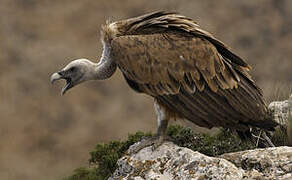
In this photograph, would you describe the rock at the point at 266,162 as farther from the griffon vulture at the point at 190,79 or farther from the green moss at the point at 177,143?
the green moss at the point at 177,143

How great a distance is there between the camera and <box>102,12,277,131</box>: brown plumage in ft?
20.9

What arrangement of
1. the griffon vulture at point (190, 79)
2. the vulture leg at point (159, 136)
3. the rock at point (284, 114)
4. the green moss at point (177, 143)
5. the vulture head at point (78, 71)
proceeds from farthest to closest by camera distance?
the rock at point (284, 114), the vulture head at point (78, 71), the green moss at point (177, 143), the vulture leg at point (159, 136), the griffon vulture at point (190, 79)

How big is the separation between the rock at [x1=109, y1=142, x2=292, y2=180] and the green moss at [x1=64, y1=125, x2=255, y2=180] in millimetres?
923

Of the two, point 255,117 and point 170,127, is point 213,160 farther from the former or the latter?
point 170,127

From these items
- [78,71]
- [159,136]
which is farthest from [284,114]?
[78,71]

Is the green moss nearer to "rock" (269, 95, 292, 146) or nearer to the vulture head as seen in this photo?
"rock" (269, 95, 292, 146)

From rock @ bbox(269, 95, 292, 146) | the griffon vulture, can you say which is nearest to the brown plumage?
the griffon vulture

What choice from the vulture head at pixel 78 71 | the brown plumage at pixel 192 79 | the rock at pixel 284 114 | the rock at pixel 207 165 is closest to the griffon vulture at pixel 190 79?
the brown plumage at pixel 192 79

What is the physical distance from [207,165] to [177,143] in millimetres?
1602

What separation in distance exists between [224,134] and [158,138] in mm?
2006

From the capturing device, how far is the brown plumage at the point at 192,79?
6.37 metres

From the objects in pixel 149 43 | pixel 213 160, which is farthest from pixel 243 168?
pixel 149 43

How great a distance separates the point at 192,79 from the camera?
650 cm

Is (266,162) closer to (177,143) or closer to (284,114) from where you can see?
(177,143)
